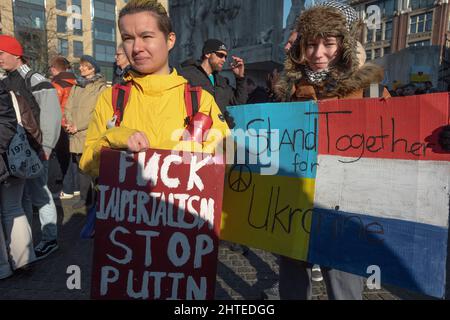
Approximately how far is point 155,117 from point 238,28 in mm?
15111

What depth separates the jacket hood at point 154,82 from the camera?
62.8 inches

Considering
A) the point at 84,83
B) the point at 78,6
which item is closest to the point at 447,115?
the point at 84,83

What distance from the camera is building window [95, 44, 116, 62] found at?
47.3 metres

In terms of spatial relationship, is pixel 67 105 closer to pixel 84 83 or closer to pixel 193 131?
pixel 84 83

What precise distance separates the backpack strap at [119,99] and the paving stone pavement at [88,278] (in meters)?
1.78

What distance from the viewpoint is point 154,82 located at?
1591 mm

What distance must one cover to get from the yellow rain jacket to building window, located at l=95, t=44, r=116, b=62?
50485 mm

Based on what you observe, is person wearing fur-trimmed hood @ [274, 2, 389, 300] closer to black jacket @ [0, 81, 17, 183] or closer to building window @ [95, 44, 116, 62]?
black jacket @ [0, 81, 17, 183]

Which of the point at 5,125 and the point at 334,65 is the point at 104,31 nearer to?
the point at 5,125

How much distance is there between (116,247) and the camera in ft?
5.15

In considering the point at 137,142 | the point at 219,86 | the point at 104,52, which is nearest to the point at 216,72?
the point at 219,86

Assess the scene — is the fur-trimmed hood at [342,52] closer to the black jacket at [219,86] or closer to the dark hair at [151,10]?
the dark hair at [151,10]

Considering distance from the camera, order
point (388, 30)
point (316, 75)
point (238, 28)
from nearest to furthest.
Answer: point (316, 75), point (238, 28), point (388, 30)

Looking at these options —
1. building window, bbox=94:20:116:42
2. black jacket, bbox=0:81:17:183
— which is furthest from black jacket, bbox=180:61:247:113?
building window, bbox=94:20:116:42
